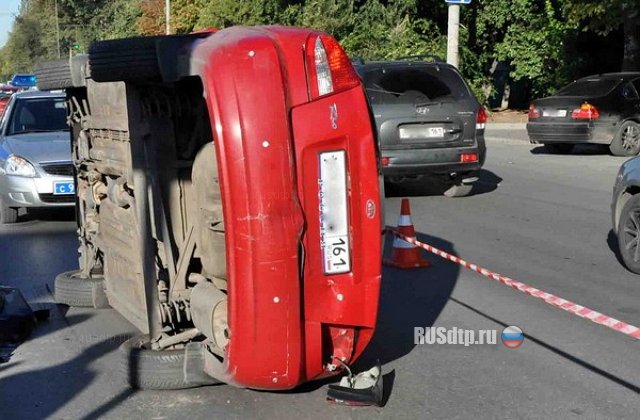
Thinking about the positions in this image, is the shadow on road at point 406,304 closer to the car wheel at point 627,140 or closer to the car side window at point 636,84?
the car wheel at point 627,140

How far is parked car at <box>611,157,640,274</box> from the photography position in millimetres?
7648

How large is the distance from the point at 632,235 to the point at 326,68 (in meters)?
4.81

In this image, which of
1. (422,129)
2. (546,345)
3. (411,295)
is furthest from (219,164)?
(422,129)

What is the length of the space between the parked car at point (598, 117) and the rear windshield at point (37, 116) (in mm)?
10496

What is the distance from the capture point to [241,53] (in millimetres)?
3857

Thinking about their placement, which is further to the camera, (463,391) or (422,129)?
(422,129)

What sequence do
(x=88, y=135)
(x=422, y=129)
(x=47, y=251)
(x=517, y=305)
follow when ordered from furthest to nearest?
(x=422, y=129) < (x=47, y=251) < (x=517, y=305) < (x=88, y=135)

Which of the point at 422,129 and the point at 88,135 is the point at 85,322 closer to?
the point at 88,135

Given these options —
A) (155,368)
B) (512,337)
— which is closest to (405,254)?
(512,337)

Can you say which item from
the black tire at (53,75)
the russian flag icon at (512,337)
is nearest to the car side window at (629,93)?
the russian flag icon at (512,337)

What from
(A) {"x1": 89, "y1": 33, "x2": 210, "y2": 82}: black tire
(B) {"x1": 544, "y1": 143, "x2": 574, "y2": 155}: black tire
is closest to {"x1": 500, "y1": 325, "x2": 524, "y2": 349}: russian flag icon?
(A) {"x1": 89, "y1": 33, "x2": 210, "y2": 82}: black tire

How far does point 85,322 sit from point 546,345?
130 inches

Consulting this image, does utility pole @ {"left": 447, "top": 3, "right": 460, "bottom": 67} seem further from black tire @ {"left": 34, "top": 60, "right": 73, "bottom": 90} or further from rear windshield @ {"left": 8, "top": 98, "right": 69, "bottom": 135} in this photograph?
black tire @ {"left": 34, "top": 60, "right": 73, "bottom": 90}

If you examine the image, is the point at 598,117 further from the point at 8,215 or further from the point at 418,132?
the point at 8,215
